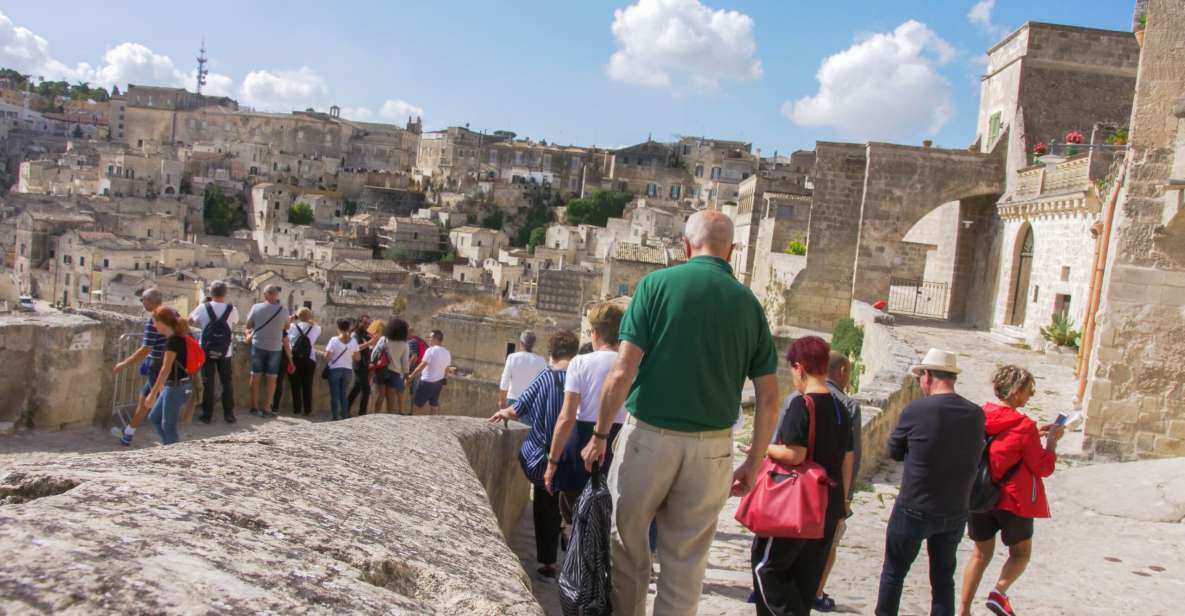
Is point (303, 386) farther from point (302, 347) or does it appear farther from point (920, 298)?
point (920, 298)

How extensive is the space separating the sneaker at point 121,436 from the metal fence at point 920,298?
1813cm

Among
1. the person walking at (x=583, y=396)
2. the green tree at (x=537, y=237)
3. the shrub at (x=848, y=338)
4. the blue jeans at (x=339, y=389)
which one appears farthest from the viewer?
the green tree at (x=537, y=237)

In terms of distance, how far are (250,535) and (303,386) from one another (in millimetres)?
8409

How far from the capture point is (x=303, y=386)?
10.2m

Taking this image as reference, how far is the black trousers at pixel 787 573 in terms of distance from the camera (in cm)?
441

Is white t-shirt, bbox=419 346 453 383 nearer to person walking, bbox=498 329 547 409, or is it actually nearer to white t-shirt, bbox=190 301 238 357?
white t-shirt, bbox=190 301 238 357

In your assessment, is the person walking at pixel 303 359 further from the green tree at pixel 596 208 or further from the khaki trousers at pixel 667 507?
the green tree at pixel 596 208

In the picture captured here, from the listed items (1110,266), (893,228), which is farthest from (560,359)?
(893,228)

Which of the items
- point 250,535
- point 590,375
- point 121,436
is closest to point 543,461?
point 590,375

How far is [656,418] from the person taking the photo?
3.81 meters

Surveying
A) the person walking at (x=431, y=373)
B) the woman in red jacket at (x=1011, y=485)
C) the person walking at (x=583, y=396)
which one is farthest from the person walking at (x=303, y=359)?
the woman in red jacket at (x=1011, y=485)

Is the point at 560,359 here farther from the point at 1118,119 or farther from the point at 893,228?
the point at 1118,119

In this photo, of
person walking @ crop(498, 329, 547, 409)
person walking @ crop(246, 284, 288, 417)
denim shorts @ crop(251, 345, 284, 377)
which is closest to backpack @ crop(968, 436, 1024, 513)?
person walking @ crop(498, 329, 547, 409)

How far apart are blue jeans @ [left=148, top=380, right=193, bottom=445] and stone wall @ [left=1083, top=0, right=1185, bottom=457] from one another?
8122 mm
